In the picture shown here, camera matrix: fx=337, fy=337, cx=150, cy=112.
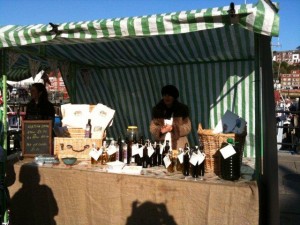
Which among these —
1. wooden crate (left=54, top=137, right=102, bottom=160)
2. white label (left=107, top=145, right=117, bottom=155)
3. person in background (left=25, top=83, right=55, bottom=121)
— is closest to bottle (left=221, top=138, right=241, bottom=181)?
white label (left=107, top=145, right=117, bottom=155)

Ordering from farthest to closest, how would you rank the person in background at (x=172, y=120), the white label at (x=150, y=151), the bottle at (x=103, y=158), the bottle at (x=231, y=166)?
the person in background at (x=172, y=120) → the bottle at (x=103, y=158) → the white label at (x=150, y=151) → the bottle at (x=231, y=166)

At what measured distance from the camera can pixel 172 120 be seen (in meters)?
3.98

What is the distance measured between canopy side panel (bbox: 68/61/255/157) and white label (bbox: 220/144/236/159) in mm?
2894

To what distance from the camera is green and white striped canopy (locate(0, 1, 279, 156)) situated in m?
2.75

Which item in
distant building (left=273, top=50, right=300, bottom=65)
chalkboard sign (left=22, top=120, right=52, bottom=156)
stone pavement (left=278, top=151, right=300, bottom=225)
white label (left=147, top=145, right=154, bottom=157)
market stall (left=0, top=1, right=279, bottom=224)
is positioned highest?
distant building (left=273, top=50, right=300, bottom=65)

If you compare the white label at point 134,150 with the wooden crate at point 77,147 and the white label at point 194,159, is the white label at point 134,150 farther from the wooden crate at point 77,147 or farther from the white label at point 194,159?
the white label at point 194,159

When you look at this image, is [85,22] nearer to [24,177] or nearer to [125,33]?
[125,33]

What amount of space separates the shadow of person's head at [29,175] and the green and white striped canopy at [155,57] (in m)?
1.28

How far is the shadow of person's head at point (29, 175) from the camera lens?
11.6 ft

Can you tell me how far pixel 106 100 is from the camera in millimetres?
7133

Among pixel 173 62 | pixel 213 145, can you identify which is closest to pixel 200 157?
pixel 213 145

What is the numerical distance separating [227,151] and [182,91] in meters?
3.66

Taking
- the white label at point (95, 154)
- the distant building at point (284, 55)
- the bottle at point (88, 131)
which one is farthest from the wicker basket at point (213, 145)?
the distant building at point (284, 55)

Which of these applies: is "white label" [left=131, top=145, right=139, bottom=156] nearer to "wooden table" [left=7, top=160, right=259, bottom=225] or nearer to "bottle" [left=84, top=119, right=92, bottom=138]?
"wooden table" [left=7, top=160, right=259, bottom=225]
